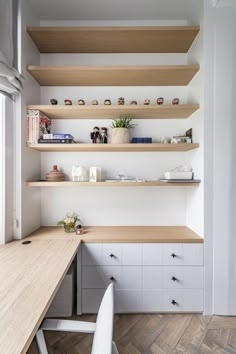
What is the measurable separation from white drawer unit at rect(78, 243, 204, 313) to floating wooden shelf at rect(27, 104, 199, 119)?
113 centimetres

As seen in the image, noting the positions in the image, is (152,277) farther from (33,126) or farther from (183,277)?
(33,126)

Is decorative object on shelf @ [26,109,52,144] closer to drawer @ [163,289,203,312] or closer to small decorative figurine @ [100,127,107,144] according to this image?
small decorative figurine @ [100,127,107,144]

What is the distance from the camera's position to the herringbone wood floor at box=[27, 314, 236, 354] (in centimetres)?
136

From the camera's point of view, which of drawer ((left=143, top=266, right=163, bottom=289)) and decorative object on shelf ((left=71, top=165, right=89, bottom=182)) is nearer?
drawer ((left=143, top=266, right=163, bottom=289))

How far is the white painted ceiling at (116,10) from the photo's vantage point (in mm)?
1764

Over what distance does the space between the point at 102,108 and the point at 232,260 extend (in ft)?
5.34

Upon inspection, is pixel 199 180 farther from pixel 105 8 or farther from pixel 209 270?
pixel 105 8

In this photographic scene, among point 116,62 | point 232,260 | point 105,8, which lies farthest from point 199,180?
point 105,8

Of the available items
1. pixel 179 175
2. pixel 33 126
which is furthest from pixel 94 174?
pixel 179 175

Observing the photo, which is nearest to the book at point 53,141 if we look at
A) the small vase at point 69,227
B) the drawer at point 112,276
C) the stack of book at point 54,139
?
the stack of book at point 54,139

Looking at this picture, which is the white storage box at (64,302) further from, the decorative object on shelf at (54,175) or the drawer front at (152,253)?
the decorative object on shelf at (54,175)

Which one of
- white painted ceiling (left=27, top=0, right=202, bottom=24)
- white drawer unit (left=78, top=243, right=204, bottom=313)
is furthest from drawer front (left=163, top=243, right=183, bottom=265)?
white painted ceiling (left=27, top=0, right=202, bottom=24)

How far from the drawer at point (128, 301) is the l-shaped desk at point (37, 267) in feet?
1.42

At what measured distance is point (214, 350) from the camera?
4.45ft
